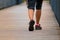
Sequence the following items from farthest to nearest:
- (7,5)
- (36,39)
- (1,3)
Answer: (7,5)
(1,3)
(36,39)

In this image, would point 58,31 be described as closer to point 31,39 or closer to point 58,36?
point 58,36

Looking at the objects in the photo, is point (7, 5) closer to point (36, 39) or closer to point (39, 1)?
point (39, 1)

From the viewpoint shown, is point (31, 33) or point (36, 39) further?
point (31, 33)

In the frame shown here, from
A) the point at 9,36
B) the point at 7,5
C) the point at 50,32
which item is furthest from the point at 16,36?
the point at 7,5

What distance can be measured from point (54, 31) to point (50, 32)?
97 millimetres

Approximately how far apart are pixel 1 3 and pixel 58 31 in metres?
4.02

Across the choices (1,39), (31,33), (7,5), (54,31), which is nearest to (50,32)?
(54,31)

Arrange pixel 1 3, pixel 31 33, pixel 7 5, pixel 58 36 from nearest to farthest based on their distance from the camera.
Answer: pixel 58 36 → pixel 31 33 → pixel 1 3 → pixel 7 5

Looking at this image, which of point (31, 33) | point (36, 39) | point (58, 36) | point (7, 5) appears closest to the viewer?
point (36, 39)

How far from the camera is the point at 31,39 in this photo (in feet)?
7.90

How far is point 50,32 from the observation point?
9.15ft

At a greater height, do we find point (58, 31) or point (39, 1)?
point (39, 1)

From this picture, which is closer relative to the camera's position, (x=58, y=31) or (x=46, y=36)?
(x=46, y=36)

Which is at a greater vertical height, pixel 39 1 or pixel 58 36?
pixel 39 1
